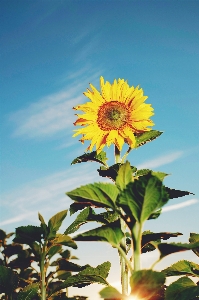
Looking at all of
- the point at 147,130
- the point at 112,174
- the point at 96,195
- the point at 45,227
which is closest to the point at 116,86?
the point at 147,130

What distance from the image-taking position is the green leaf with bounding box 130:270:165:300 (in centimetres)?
121

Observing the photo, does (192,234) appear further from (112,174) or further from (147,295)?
(147,295)

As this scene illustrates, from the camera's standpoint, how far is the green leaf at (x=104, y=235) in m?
1.41

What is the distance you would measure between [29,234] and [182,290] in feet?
4.48

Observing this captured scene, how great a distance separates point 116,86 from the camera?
2.88 metres

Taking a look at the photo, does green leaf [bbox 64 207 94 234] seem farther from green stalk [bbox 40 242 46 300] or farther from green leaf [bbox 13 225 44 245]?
green stalk [bbox 40 242 46 300]

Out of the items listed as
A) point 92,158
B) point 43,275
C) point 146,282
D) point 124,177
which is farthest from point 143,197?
point 43,275

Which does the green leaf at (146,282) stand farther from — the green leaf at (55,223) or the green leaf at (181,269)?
the green leaf at (55,223)

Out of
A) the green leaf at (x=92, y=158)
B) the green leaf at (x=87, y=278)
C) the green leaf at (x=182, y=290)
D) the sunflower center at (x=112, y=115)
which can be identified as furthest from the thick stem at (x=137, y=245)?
the sunflower center at (x=112, y=115)

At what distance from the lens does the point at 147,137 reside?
8.00ft

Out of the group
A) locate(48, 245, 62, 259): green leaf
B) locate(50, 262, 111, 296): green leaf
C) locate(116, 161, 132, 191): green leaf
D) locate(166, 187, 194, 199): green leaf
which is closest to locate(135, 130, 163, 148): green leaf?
locate(166, 187, 194, 199): green leaf

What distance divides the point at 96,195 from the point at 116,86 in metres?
1.63

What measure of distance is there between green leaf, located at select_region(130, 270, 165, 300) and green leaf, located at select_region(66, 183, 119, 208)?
14.8 inches

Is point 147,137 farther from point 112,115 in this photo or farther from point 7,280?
point 7,280
